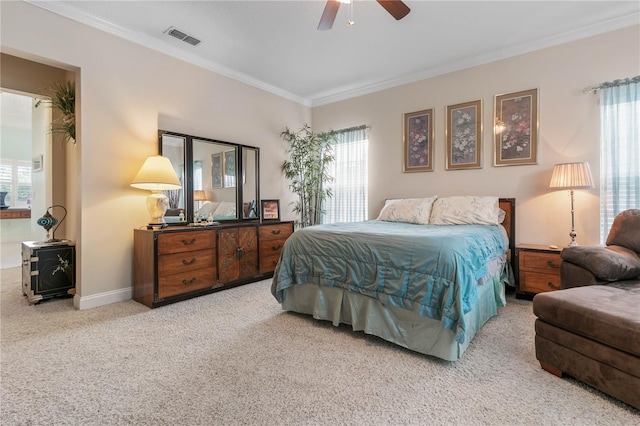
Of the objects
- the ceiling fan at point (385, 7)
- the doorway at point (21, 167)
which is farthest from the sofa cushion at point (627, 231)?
the doorway at point (21, 167)

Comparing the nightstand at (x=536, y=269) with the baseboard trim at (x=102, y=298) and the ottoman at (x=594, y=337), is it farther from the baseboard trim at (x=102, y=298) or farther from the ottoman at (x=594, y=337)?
the baseboard trim at (x=102, y=298)

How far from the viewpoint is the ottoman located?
4.59 feet

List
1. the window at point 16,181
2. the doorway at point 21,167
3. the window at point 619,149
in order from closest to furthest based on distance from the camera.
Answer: the window at point 619,149, the doorway at point 21,167, the window at point 16,181

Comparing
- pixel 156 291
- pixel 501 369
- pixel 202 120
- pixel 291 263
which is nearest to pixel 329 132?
pixel 202 120

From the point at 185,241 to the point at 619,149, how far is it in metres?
4.50

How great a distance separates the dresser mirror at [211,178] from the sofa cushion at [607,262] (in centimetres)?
367

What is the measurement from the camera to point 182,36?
10.5 ft

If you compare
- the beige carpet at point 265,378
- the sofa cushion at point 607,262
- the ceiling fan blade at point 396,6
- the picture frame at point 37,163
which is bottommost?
the beige carpet at point 265,378

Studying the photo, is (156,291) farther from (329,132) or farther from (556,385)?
(329,132)

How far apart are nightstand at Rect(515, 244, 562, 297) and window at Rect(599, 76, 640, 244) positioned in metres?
0.60

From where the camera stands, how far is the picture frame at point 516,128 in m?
3.32

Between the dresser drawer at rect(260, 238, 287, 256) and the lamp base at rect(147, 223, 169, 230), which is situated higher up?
the lamp base at rect(147, 223, 169, 230)

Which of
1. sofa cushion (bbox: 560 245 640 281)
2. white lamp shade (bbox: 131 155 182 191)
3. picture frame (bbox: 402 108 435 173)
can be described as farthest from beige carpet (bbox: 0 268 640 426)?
picture frame (bbox: 402 108 435 173)

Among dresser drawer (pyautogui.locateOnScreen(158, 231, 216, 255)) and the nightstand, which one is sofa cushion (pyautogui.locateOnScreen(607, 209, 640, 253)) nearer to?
the nightstand
